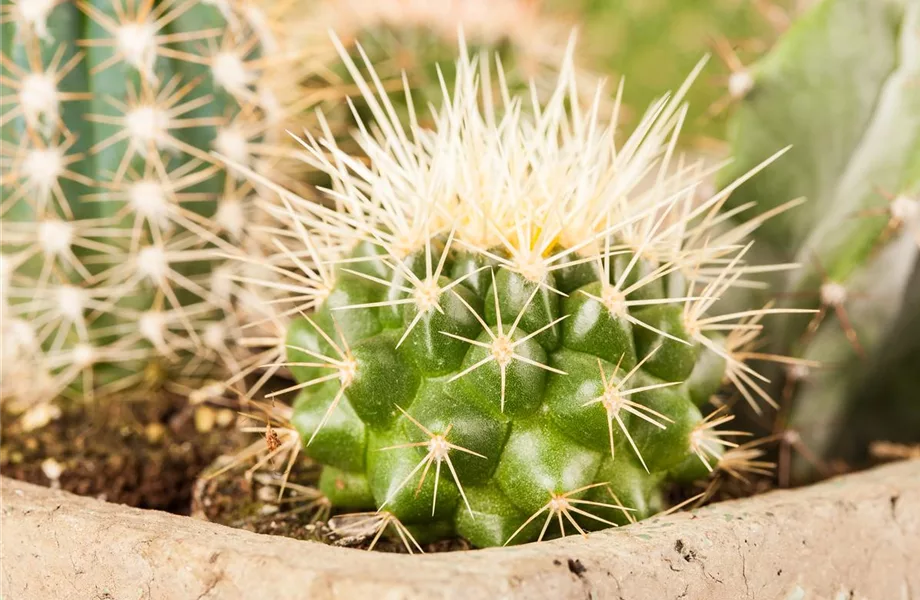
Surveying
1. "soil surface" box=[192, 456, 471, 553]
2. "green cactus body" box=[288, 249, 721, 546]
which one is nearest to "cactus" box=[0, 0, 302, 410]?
"soil surface" box=[192, 456, 471, 553]

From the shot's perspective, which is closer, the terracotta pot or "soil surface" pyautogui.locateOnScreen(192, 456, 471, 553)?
the terracotta pot

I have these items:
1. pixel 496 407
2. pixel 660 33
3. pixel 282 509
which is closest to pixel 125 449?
pixel 282 509

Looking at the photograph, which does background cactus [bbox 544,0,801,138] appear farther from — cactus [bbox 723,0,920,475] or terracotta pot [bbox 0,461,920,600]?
terracotta pot [bbox 0,461,920,600]

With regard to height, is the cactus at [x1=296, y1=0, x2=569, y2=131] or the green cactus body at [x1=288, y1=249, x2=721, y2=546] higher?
the cactus at [x1=296, y1=0, x2=569, y2=131]

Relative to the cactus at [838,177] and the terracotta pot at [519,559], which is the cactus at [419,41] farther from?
the terracotta pot at [519,559]

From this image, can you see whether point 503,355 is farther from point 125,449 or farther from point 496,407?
point 125,449

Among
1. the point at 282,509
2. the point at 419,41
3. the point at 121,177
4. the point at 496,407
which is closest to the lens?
the point at 496,407
